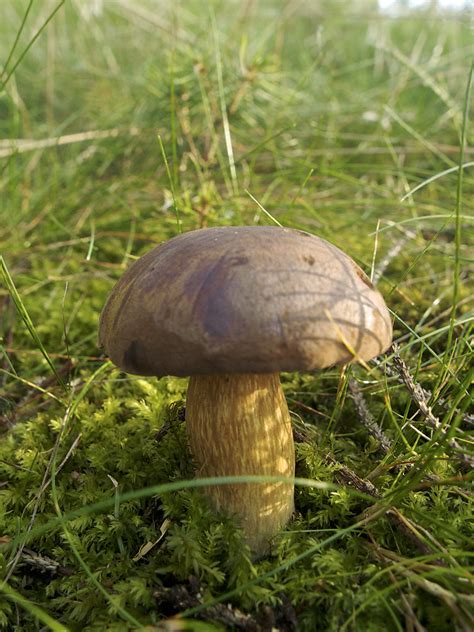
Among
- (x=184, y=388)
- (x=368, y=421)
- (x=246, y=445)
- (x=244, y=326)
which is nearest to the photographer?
(x=244, y=326)

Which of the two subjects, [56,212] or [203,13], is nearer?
Result: [56,212]

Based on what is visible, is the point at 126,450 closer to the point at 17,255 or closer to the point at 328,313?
the point at 328,313

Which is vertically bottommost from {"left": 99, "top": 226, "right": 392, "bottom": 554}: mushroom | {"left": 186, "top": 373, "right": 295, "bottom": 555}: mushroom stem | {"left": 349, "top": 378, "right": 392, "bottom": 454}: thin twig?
{"left": 349, "top": 378, "right": 392, "bottom": 454}: thin twig

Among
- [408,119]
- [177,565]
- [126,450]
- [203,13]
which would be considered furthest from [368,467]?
[203,13]

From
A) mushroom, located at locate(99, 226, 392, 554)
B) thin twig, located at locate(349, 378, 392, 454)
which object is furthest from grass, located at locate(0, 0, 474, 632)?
mushroom, located at locate(99, 226, 392, 554)

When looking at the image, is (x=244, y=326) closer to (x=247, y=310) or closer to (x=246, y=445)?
(x=247, y=310)

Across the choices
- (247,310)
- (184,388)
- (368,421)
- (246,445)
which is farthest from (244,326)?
(184,388)

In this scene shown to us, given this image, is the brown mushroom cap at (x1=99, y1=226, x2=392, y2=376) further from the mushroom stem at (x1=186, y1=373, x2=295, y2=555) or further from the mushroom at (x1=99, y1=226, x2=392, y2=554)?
the mushroom stem at (x1=186, y1=373, x2=295, y2=555)
